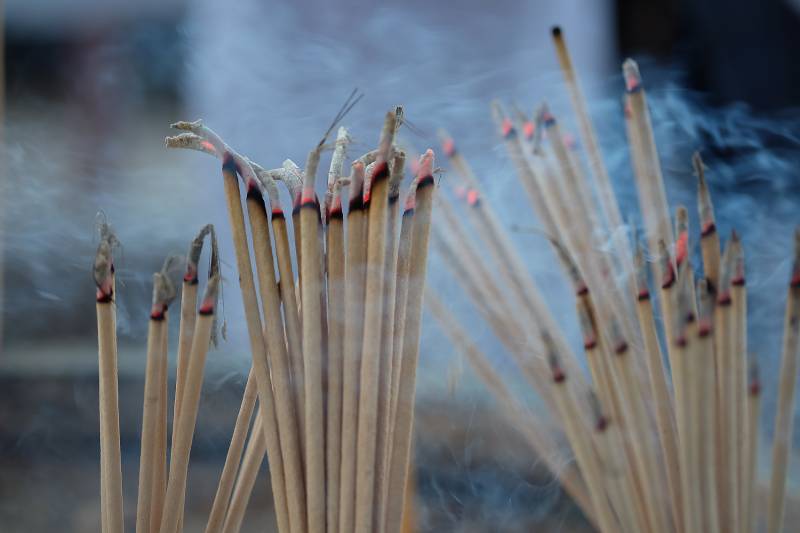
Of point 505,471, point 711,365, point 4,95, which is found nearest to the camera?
point 711,365

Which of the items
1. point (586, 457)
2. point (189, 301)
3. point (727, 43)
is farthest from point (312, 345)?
point (727, 43)

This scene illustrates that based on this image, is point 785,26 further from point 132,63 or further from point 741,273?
point 132,63

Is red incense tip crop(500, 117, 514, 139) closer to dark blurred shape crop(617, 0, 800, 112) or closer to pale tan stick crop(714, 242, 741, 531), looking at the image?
dark blurred shape crop(617, 0, 800, 112)

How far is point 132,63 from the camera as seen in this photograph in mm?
1204

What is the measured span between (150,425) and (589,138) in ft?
1.91

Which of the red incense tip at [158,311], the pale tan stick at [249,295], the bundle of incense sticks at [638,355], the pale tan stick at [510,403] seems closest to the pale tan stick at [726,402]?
the bundle of incense sticks at [638,355]

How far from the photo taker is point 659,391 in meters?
0.66

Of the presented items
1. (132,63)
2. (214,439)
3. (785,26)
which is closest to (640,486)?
(214,439)

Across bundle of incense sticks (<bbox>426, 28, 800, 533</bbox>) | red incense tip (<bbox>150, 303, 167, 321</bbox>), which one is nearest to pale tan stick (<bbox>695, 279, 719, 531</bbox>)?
bundle of incense sticks (<bbox>426, 28, 800, 533</bbox>)

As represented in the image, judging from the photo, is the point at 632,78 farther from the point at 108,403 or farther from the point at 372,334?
the point at 108,403

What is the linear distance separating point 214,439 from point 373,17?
631 millimetres

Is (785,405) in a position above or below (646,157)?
below

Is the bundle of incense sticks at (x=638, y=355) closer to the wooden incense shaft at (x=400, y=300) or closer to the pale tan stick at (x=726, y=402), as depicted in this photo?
the pale tan stick at (x=726, y=402)

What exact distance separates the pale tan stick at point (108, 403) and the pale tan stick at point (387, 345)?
0.24 meters
